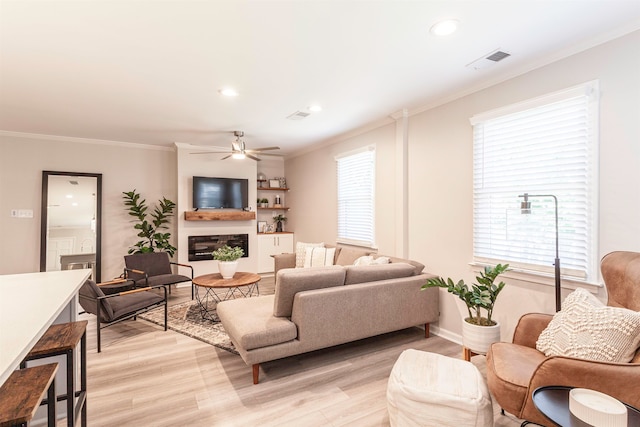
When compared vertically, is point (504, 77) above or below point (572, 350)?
above

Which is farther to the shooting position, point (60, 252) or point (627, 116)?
point (60, 252)

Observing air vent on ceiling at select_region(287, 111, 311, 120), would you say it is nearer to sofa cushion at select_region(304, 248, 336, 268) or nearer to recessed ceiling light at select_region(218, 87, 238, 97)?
recessed ceiling light at select_region(218, 87, 238, 97)

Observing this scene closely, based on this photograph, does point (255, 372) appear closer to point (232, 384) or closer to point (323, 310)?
point (232, 384)

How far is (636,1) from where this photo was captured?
1914 millimetres

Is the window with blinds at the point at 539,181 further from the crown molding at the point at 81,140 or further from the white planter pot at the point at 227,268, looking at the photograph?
the crown molding at the point at 81,140

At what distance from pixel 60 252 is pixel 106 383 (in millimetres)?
3736

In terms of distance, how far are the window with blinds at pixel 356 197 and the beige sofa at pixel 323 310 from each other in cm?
142

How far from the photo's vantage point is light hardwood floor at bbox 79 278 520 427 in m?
2.09

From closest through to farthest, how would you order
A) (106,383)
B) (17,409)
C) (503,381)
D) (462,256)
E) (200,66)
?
(17,409)
(503,381)
(106,383)
(200,66)
(462,256)

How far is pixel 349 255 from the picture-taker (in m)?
4.59

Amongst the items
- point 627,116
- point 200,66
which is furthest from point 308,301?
point 627,116

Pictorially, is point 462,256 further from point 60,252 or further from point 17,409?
point 60,252

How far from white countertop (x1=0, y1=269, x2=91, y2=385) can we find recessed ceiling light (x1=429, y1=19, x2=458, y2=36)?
272 centimetres

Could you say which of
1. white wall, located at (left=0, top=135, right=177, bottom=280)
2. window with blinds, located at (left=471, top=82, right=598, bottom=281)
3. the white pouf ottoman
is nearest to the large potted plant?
window with blinds, located at (left=471, top=82, right=598, bottom=281)
